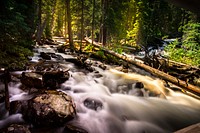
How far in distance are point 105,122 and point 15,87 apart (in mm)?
3657

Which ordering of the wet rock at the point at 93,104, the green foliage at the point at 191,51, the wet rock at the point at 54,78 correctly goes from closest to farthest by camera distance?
the wet rock at the point at 93,104 < the wet rock at the point at 54,78 < the green foliage at the point at 191,51

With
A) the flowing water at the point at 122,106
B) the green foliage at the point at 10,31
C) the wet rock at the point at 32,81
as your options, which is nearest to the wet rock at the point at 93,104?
the flowing water at the point at 122,106

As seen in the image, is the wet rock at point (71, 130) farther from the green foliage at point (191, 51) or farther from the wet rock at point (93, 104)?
the green foliage at point (191, 51)

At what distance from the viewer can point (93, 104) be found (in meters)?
6.96

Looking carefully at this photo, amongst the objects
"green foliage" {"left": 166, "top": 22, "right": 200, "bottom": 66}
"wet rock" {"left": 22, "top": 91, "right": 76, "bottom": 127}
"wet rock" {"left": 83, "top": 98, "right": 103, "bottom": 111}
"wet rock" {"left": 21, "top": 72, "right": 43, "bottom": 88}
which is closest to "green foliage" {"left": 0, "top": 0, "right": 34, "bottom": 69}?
"wet rock" {"left": 21, "top": 72, "right": 43, "bottom": 88}

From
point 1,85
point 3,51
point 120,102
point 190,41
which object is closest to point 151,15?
point 190,41

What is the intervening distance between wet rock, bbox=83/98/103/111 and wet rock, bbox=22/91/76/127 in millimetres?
1214

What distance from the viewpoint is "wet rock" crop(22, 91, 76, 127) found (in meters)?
4.99

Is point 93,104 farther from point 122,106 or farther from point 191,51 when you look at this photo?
point 191,51

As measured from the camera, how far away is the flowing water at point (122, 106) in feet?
19.7

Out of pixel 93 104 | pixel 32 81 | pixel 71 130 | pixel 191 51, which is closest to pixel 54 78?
pixel 32 81

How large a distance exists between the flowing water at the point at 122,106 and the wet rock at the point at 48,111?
1.05 feet

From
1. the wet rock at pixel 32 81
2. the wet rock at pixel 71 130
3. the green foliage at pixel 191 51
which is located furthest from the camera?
the green foliage at pixel 191 51

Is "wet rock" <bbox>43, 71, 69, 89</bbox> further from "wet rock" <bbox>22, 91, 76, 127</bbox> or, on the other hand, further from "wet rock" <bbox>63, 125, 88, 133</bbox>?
"wet rock" <bbox>63, 125, 88, 133</bbox>
